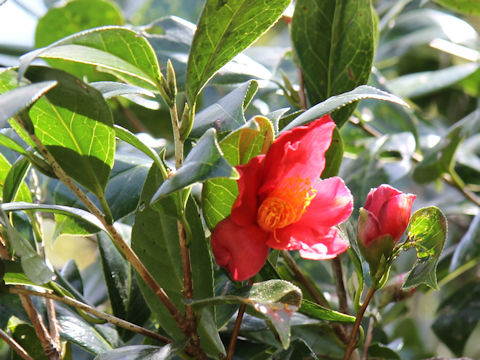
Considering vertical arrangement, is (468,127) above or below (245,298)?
below

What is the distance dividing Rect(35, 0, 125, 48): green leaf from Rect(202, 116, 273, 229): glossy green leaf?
0.81m

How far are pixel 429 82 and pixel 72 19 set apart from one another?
A: 76 cm

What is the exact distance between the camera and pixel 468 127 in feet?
3.90

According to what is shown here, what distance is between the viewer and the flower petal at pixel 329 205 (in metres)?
0.65

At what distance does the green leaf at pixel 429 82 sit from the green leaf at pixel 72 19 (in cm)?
61

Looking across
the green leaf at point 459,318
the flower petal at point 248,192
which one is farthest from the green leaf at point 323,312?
the green leaf at point 459,318

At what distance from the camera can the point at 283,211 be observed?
2.07 feet

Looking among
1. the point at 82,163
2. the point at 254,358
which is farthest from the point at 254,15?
the point at 254,358

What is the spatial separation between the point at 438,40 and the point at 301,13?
2.80ft

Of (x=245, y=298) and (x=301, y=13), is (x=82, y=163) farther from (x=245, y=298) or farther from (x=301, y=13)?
(x=301, y=13)

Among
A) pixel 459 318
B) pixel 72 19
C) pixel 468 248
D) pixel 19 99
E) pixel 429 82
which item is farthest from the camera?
pixel 429 82

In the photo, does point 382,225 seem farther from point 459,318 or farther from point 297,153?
point 459,318

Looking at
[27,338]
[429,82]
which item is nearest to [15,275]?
[27,338]

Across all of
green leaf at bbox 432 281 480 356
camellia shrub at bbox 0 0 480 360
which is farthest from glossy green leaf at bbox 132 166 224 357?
green leaf at bbox 432 281 480 356
